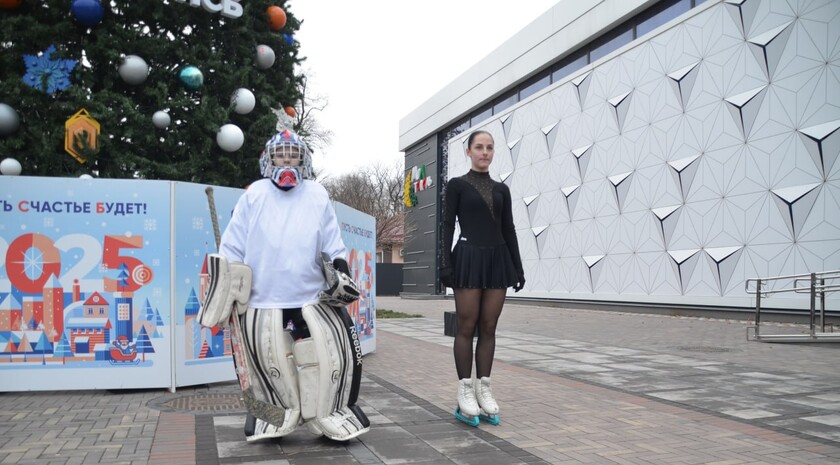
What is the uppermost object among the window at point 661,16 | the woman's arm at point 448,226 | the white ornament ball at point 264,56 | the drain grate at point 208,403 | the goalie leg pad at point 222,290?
the window at point 661,16

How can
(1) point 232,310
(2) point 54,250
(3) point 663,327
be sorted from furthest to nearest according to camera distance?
(3) point 663,327 → (2) point 54,250 → (1) point 232,310

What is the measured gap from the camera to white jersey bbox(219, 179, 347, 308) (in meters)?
3.92

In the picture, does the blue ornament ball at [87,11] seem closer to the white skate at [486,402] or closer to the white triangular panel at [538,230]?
the white skate at [486,402]

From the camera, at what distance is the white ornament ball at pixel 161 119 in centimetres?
977

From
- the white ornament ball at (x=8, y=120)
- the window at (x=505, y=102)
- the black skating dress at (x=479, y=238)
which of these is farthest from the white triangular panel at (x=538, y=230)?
the black skating dress at (x=479, y=238)

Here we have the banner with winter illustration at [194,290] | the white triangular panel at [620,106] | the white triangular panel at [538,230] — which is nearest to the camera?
the banner with winter illustration at [194,290]

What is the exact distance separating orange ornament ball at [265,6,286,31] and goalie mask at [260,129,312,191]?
770 cm

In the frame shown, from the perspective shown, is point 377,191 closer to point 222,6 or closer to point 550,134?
point 550,134

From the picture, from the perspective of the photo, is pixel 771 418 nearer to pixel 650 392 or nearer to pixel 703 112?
pixel 650 392

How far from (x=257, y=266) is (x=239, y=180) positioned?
7.18 meters

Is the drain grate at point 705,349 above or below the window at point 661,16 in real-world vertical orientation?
below

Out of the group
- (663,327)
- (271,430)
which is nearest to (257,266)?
(271,430)

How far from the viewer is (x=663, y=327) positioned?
45.9ft

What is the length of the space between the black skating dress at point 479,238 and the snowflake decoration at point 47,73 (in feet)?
24.4
